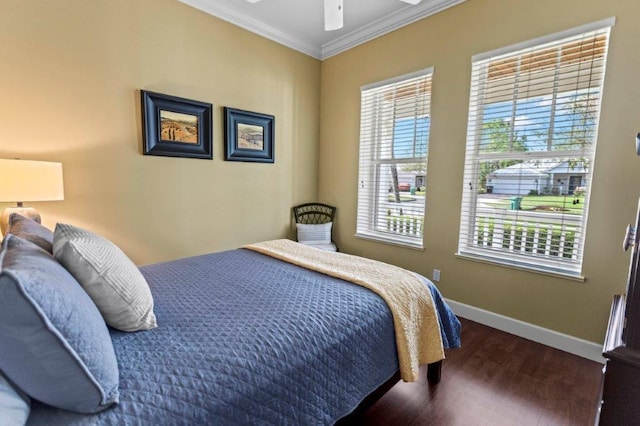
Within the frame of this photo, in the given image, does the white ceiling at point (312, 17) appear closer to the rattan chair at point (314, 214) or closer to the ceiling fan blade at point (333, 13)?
the ceiling fan blade at point (333, 13)

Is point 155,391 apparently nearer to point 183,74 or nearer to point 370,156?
point 183,74

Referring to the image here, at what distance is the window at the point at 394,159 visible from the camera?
10.0 ft

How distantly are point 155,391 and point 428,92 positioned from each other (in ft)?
10.1

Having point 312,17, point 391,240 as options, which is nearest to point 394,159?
point 391,240

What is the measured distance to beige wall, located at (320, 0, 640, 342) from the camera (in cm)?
198

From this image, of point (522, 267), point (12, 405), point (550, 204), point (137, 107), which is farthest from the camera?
point (137, 107)

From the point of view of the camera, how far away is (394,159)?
3289mm

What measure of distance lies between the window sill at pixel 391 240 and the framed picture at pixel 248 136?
140cm

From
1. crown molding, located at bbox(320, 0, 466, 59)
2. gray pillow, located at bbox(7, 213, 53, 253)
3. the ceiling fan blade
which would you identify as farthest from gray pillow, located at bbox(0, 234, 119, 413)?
crown molding, located at bbox(320, 0, 466, 59)

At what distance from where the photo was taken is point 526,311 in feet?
7.98

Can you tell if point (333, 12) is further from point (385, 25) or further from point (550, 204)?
point (550, 204)

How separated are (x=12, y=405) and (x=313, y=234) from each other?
309cm

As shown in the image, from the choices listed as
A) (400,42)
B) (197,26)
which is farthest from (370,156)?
(197,26)

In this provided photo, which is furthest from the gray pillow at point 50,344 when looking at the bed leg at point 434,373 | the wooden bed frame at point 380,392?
the bed leg at point 434,373
